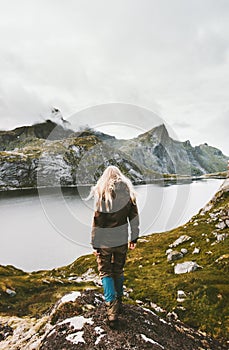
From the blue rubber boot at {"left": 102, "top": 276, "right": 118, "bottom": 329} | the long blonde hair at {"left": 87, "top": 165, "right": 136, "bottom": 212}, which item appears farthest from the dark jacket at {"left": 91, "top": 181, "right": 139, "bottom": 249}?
the blue rubber boot at {"left": 102, "top": 276, "right": 118, "bottom": 329}

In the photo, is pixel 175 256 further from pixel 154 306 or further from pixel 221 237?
pixel 154 306

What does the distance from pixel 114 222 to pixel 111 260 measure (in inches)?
59.7

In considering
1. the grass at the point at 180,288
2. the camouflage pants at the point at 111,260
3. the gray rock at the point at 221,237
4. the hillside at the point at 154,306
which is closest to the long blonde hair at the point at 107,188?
the camouflage pants at the point at 111,260

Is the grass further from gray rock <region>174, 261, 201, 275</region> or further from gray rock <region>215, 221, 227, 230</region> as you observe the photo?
gray rock <region>215, 221, 227, 230</region>

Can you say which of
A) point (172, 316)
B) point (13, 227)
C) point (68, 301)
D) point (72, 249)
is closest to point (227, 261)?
point (172, 316)

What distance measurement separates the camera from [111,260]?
10023 mm

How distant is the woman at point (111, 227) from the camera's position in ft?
32.0

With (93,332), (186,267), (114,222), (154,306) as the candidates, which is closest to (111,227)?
(114,222)

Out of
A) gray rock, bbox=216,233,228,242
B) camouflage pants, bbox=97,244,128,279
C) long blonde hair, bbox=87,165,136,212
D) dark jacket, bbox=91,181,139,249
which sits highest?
long blonde hair, bbox=87,165,136,212

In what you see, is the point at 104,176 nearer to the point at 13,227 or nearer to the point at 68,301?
the point at 68,301

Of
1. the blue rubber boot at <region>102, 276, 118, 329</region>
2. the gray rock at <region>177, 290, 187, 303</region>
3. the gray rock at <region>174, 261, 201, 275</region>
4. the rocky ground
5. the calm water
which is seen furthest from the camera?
the calm water

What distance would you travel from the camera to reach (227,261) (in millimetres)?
19750

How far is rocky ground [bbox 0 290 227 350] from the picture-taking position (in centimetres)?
882

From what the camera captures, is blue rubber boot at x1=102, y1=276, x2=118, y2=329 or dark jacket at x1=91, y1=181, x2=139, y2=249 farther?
dark jacket at x1=91, y1=181, x2=139, y2=249
